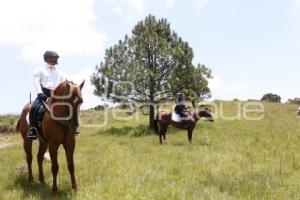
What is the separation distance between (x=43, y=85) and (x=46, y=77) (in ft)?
0.76

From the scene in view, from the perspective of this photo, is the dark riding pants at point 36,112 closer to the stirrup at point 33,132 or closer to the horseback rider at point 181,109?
the stirrup at point 33,132

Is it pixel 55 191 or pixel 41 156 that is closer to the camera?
pixel 55 191

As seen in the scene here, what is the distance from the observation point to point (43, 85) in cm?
968

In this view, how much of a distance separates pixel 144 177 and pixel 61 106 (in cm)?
289

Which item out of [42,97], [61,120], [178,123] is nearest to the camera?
[61,120]

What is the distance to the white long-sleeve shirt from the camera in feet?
31.0

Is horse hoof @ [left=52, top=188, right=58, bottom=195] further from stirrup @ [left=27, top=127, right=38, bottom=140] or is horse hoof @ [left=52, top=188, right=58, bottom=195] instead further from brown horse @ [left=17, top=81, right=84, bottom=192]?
stirrup @ [left=27, top=127, right=38, bottom=140]

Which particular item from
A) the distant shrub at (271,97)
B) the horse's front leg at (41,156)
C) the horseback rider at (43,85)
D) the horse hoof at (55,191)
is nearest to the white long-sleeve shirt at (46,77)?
the horseback rider at (43,85)

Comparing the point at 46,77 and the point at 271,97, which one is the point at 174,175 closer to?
the point at 46,77

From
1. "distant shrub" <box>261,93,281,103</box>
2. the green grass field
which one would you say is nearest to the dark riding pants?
the green grass field

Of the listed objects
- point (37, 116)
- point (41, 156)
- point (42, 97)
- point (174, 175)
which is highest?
point (42, 97)

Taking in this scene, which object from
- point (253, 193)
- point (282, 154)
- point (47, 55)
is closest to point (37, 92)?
point (47, 55)

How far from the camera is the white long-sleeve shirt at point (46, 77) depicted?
9454mm

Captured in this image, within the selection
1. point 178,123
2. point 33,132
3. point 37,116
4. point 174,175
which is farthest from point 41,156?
point 178,123
